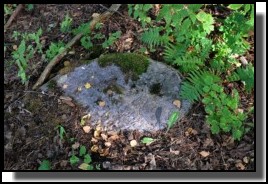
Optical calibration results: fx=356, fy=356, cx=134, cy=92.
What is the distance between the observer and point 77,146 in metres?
3.84

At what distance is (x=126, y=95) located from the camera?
4047 millimetres

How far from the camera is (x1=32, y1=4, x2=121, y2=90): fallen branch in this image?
4408mm

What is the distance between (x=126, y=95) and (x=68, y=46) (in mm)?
1215

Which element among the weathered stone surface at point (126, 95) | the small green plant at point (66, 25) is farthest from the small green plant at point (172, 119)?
the small green plant at point (66, 25)

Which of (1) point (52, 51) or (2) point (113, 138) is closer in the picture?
(2) point (113, 138)

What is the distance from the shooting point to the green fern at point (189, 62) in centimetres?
412

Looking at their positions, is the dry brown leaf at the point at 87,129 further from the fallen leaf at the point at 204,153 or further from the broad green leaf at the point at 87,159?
the fallen leaf at the point at 204,153

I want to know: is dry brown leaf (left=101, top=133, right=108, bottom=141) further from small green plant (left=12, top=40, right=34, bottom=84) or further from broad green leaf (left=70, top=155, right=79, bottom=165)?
small green plant (left=12, top=40, right=34, bottom=84)

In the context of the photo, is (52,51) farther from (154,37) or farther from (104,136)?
(104,136)

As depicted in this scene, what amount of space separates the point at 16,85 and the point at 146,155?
6.45 ft

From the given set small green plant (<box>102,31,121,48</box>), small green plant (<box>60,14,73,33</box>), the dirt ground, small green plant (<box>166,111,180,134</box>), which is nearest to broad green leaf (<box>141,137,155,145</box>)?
the dirt ground

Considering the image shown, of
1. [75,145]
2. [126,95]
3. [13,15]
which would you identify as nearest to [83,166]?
[75,145]

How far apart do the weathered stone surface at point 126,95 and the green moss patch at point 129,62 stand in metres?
0.05

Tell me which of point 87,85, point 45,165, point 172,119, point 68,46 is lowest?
point 45,165
